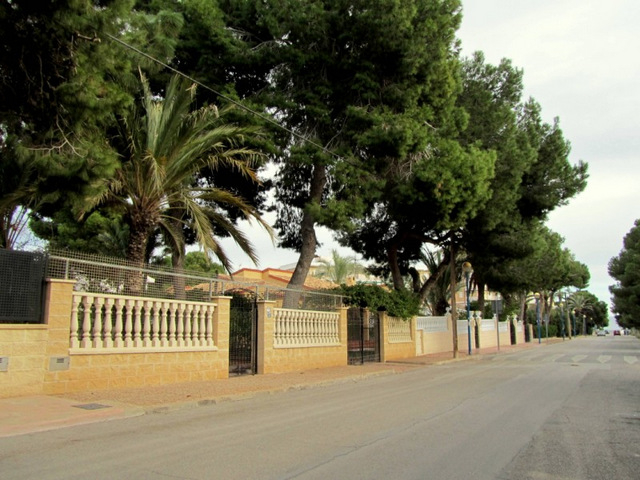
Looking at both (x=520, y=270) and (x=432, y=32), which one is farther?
(x=520, y=270)

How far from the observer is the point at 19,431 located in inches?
274

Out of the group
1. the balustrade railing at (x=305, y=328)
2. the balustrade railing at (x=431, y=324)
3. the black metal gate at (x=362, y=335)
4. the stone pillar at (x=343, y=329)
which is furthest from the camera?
the balustrade railing at (x=431, y=324)

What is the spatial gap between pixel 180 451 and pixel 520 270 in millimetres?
25999

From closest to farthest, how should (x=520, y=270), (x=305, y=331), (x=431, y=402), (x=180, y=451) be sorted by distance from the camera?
(x=180, y=451) → (x=431, y=402) → (x=305, y=331) → (x=520, y=270)

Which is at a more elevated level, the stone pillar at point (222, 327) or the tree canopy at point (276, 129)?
the tree canopy at point (276, 129)

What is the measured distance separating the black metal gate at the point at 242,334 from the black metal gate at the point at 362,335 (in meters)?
5.59

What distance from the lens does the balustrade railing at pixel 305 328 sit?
1590cm

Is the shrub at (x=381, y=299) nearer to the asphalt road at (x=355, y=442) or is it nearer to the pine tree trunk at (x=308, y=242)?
the pine tree trunk at (x=308, y=242)

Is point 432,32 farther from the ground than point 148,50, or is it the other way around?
point 432,32

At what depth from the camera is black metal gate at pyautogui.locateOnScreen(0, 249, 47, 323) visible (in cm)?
927

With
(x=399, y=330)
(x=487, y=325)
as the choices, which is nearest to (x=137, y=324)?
(x=399, y=330)

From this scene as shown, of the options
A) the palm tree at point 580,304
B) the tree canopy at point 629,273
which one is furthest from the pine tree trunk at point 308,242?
the palm tree at point 580,304

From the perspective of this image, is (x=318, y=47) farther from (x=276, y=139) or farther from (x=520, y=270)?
(x=520, y=270)

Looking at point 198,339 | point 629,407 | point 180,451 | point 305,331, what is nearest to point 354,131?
point 305,331
